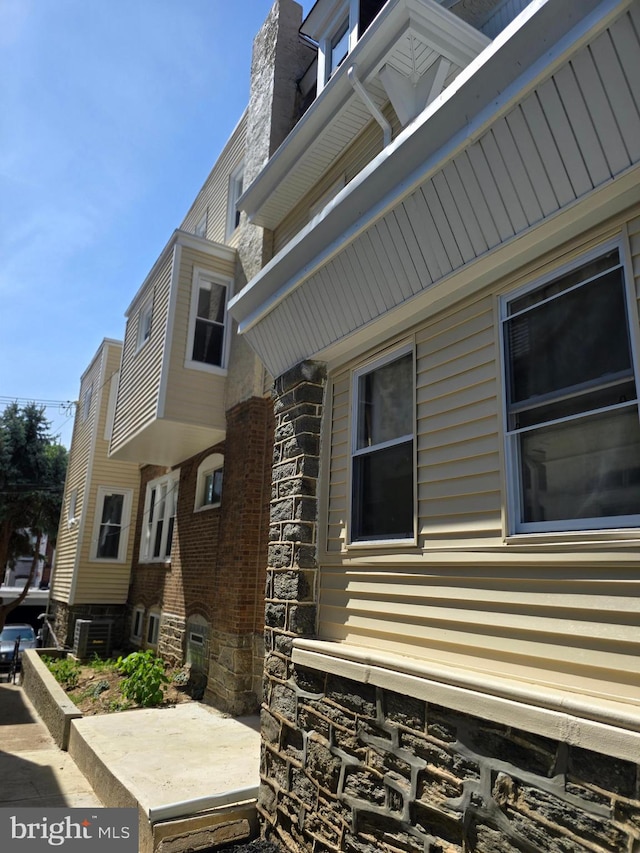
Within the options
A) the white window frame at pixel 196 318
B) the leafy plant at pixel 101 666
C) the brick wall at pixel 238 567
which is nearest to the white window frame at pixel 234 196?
the white window frame at pixel 196 318

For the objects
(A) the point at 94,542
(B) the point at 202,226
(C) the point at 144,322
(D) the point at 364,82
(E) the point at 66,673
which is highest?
(B) the point at 202,226

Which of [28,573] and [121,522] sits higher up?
[121,522]

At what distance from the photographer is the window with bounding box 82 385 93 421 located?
19809 mm

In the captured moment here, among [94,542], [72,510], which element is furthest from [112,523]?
[72,510]

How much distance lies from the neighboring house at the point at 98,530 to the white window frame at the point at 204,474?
3.83 meters

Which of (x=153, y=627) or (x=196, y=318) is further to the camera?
(x=153, y=627)

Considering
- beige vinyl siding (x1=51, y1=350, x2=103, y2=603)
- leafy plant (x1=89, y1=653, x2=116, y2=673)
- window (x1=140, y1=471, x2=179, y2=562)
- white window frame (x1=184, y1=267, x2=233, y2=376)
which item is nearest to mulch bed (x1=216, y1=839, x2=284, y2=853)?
white window frame (x1=184, y1=267, x2=233, y2=376)

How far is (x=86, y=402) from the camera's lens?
67.2ft

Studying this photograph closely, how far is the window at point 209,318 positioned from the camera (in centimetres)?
1016

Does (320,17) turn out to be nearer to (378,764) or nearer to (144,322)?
(144,322)

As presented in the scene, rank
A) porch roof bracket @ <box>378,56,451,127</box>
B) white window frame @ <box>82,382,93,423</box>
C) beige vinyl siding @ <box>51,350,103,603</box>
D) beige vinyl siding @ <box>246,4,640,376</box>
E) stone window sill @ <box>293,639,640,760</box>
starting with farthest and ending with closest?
white window frame @ <box>82,382,93,423</box> < beige vinyl siding @ <box>51,350,103,603</box> < porch roof bracket @ <box>378,56,451,127</box> < beige vinyl siding @ <box>246,4,640,376</box> < stone window sill @ <box>293,639,640,760</box>

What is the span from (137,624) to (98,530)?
328 centimetres

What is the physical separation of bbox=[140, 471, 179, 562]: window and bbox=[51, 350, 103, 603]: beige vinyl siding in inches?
104

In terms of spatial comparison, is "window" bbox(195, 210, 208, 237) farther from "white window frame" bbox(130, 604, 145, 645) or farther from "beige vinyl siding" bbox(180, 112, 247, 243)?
"white window frame" bbox(130, 604, 145, 645)
